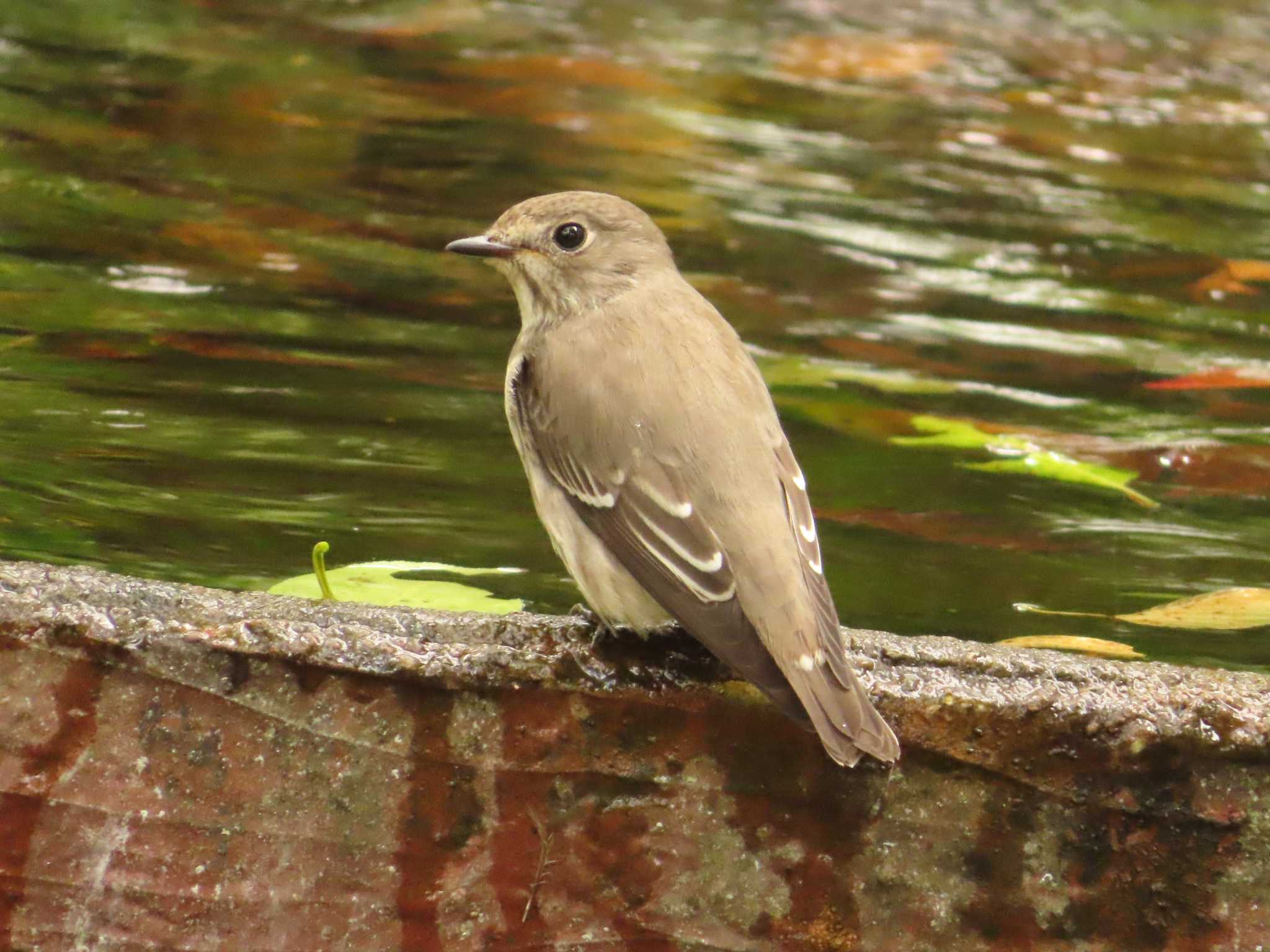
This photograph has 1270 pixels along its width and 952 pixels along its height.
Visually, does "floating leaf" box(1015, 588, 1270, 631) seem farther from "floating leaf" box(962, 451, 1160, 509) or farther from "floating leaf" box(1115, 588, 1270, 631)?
"floating leaf" box(962, 451, 1160, 509)

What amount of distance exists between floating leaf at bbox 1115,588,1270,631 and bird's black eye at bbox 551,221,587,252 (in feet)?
4.71

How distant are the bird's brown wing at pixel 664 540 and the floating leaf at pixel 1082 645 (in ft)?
2.61

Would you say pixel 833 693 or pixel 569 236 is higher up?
pixel 569 236

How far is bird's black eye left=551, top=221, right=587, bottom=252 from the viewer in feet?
13.3

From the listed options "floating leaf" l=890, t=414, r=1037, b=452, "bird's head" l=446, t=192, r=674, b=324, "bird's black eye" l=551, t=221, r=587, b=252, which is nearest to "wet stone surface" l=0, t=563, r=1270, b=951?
"bird's head" l=446, t=192, r=674, b=324

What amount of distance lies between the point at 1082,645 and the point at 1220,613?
0.36m

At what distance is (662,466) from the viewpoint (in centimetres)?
333

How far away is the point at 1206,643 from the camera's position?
379 centimetres

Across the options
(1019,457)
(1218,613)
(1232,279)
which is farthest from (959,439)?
(1232,279)

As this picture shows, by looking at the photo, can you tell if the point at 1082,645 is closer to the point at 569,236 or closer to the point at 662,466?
the point at 662,466

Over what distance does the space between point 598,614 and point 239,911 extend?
84 cm

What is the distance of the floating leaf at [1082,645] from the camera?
144 inches

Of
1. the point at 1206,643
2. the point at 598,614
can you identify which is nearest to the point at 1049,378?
the point at 1206,643

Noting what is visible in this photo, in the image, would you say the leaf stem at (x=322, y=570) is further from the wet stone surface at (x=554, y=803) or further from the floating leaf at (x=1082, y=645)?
the floating leaf at (x=1082, y=645)
